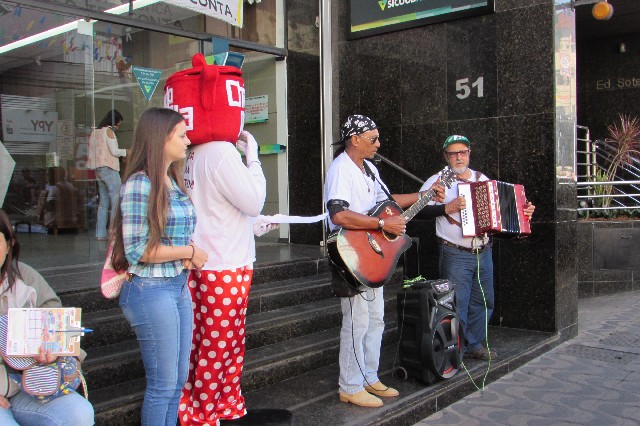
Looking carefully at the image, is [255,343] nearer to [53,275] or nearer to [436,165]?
[53,275]

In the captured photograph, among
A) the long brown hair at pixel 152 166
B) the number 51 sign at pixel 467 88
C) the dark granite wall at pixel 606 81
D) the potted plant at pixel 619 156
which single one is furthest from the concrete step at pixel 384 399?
the dark granite wall at pixel 606 81

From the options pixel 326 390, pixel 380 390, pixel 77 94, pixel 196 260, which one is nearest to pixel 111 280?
pixel 196 260

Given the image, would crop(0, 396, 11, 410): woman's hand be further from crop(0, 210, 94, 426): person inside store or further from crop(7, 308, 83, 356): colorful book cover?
crop(7, 308, 83, 356): colorful book cover

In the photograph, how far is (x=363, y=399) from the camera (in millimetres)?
4176

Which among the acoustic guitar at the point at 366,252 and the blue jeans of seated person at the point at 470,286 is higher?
the acoustic guitar at the point at 366,252

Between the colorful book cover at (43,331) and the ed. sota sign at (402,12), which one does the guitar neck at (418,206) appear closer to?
A: the colorful book cover at (43,331)

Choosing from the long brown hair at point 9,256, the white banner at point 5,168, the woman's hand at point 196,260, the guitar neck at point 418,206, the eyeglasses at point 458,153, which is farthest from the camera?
the white banner at point 5,168

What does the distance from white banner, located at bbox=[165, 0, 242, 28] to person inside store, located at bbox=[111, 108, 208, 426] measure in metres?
4.58

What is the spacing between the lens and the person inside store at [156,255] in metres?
2.91

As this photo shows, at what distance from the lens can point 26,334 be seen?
257 centimetres

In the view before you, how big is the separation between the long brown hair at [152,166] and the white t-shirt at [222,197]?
401 mm

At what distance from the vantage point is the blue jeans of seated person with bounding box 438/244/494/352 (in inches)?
206

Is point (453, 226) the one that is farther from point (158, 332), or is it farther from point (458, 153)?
point (158, 332)

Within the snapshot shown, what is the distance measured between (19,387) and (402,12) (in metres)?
5.62
